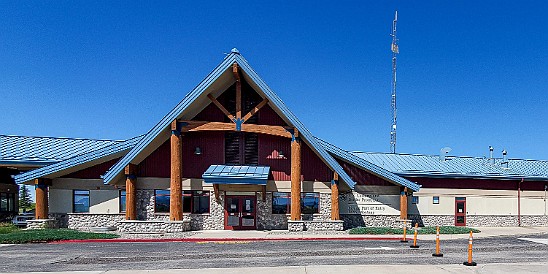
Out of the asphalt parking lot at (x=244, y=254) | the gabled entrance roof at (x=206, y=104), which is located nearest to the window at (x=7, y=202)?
the gabled entrance roof at (x=206, y=104)

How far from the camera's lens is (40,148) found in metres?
27.0

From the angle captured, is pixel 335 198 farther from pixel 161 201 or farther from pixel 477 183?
pixel 477 183

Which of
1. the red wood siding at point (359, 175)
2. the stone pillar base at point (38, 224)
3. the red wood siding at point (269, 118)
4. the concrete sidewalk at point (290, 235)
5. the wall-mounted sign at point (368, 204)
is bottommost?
the concrete sidewalk at point (290, 235)

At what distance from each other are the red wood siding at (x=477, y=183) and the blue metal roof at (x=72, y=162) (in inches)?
788

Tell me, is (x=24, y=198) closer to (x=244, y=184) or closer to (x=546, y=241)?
(x=244, y=184)

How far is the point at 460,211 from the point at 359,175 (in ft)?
29.3

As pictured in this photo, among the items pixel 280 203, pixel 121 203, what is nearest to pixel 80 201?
pixel 121 203

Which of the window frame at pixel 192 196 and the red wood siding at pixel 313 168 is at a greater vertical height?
the red wood siding at pixel 313 168

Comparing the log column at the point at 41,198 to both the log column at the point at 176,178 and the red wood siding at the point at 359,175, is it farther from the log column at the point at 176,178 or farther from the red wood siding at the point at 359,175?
the red wood siding at the point at 359,175

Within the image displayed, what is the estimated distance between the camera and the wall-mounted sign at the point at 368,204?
25625 mm

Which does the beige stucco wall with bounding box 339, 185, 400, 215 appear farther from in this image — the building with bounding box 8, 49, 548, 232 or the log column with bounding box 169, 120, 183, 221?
the log column with bounding box 169, 120, 183, 221

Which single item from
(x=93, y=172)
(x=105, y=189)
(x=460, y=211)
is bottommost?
(x=460, y=211)

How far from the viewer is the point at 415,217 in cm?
2764

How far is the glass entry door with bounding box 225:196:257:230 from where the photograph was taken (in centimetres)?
2383
